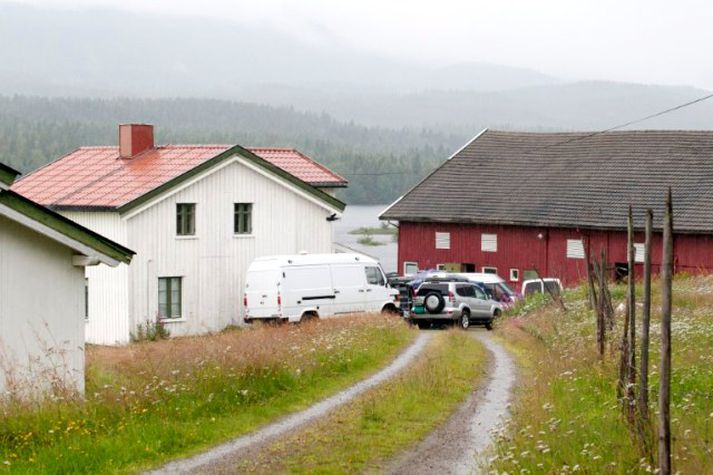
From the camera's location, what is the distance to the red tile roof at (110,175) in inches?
1599

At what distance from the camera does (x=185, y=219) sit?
1651 inches

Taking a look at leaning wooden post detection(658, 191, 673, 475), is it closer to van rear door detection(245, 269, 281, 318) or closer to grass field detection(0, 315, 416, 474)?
grass field detection(0, 315, 416, 474)

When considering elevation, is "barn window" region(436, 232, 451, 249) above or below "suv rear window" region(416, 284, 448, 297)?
above

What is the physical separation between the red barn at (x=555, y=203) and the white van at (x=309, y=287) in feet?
54.2

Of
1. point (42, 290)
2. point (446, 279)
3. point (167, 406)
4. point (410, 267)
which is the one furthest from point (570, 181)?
point (167, 406)

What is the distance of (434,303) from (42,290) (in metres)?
25.3

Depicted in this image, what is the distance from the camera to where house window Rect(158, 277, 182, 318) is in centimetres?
4069

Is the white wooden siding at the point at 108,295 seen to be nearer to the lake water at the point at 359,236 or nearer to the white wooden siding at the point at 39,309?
the white wooden siding at the point at 39,309

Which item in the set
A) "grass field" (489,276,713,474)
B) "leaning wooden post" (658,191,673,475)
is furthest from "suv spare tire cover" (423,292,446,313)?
"leaning wooden post" (658,191,673,475)

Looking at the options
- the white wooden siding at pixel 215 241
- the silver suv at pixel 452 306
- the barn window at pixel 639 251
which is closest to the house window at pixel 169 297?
the white wooden siding at pixel 215 241

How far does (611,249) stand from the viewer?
181 feet

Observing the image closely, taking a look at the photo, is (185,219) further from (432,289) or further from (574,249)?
(574,249)

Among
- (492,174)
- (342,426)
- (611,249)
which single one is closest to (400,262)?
(492,174)

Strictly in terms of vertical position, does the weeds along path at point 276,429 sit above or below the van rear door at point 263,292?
below
